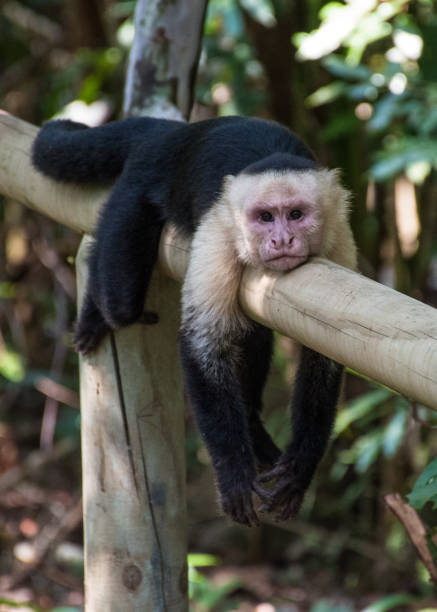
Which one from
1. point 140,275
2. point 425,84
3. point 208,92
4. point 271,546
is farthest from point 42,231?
point 140,275

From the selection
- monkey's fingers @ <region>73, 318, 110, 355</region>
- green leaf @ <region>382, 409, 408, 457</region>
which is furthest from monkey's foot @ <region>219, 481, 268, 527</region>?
green leaf @ <region>382, 409, 408, 457</region>

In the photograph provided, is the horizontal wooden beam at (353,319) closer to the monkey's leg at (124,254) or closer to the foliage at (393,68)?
the monkey's leg at (124,254)

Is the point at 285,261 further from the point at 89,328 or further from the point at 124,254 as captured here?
the point at 89,328

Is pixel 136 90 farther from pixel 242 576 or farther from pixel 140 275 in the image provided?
pixel 242 576

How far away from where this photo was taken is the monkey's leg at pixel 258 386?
2.11 m

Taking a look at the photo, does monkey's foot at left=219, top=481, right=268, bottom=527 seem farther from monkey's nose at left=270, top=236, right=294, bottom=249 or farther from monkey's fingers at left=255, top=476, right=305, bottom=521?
Result: monkey's nose at left=270, top=236, right=294, bottom=249

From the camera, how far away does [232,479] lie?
5.70ft

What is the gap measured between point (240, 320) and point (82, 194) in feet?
2.26

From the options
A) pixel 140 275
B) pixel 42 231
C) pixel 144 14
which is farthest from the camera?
pixel 42 231

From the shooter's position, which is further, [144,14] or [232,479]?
[144,14]

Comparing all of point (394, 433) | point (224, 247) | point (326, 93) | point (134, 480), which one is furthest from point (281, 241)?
point (326, 93)

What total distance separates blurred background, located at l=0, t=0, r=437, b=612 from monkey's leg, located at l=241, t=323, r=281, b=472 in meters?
0.82

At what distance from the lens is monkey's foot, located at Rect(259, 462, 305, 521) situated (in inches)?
71.8

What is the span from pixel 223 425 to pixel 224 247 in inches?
15.3
